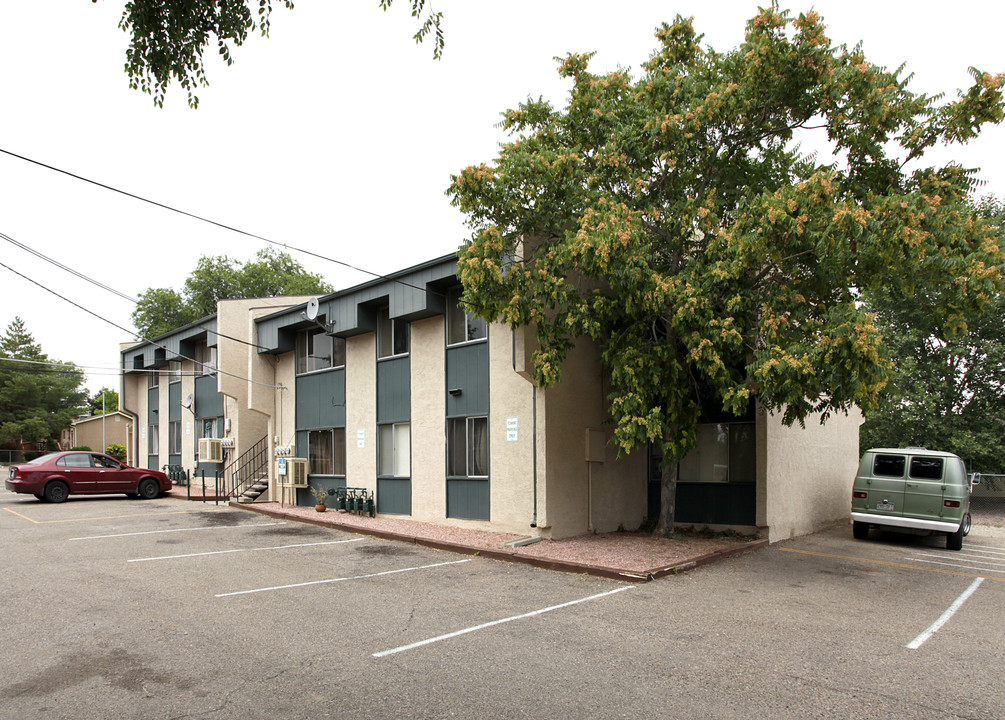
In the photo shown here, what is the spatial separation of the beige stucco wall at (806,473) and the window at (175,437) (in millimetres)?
23930

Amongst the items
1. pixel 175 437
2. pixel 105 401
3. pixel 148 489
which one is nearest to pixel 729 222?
pixel 148 489

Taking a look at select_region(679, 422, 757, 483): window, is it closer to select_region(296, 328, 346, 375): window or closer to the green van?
the green van

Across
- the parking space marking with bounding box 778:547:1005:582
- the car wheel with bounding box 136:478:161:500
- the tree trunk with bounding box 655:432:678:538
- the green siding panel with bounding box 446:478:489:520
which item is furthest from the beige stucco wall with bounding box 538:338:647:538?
the car wheel with bounding box 136:478:161:500

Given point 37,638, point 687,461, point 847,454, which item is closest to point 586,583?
point 687,461

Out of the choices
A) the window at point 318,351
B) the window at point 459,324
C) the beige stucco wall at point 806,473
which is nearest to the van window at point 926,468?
the beige stucco wall at point 806,473

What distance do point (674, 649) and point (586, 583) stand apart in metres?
3.27

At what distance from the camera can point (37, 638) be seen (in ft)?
22.7

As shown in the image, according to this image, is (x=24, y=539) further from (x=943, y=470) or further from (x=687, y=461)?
(x=943, y=470)

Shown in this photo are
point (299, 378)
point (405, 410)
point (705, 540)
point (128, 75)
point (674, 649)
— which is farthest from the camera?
point (299, 378)

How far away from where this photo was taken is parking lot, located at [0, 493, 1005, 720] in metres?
5.29

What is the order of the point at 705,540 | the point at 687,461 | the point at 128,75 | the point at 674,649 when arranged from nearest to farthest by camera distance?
the point at 128,75 → the point at 674,649 → the point at 705,540 → the point at 687,461

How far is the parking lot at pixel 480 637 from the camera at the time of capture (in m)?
5.29

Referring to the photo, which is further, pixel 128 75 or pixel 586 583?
pixel 586 583

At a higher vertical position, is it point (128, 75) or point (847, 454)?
point (128, 75)
